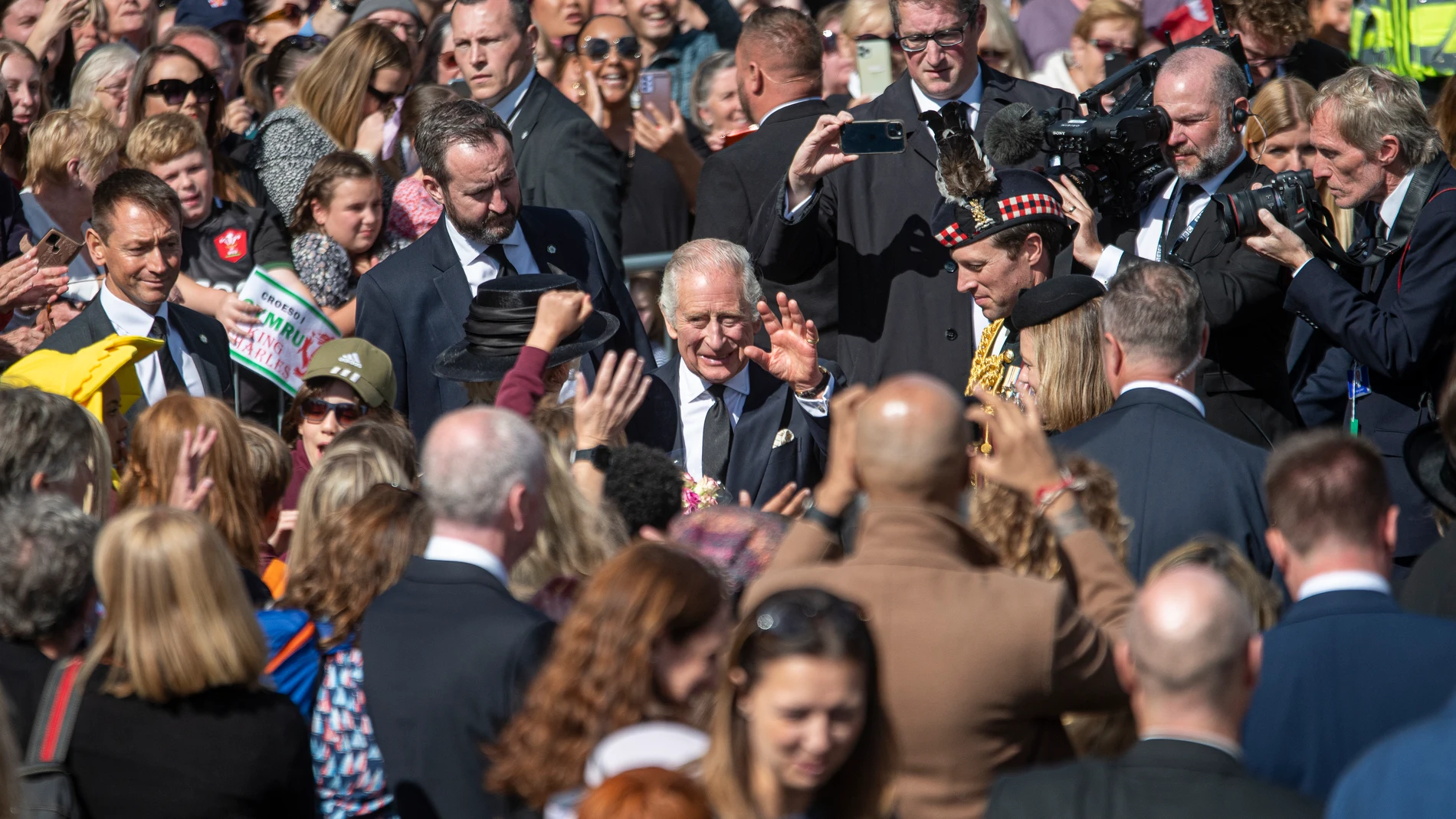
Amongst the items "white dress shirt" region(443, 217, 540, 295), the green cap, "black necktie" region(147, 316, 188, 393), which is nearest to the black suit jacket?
"black necktie" region(147, 316, 188, 393)

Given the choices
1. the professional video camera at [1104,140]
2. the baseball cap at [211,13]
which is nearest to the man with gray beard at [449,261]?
the professional video camera at [1104,140]

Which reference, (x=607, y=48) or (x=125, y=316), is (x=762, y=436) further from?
(x=607, y=48)

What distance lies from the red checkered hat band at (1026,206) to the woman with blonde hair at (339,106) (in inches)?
123

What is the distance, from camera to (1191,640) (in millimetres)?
2637

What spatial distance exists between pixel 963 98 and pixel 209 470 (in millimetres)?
3375

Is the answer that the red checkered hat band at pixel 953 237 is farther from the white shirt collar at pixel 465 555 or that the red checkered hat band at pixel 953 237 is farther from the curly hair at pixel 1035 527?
the white shirt collar at pixel 465 555

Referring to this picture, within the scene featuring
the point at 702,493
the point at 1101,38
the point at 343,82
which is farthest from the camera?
the point at 1101,38

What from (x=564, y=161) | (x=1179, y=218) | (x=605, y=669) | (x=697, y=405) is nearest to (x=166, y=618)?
(x=605, y=669)

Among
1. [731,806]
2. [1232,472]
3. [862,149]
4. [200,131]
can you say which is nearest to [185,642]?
[731,806]

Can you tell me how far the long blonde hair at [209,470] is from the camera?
13.9 ft

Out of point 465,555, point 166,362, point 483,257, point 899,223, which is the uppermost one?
point 899,223

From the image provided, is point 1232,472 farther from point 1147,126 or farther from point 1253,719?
point 1147,126

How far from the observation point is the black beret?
467 cm

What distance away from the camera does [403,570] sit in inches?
141
